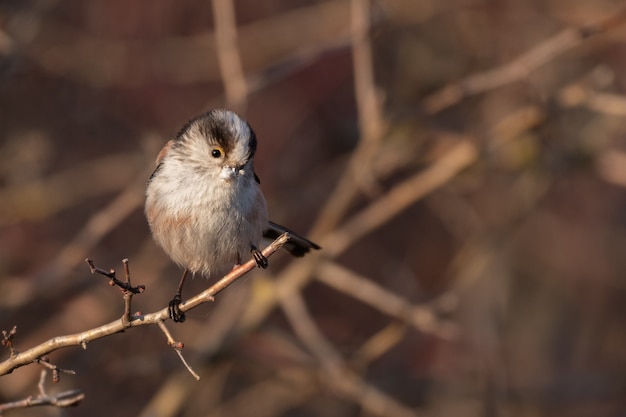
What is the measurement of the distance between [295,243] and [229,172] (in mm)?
545

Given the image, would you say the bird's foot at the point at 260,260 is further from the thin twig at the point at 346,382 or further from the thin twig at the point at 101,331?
the thin twig at the point at 346,382

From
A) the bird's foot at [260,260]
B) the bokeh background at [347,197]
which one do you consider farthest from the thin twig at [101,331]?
the bokeh background at [347,197]

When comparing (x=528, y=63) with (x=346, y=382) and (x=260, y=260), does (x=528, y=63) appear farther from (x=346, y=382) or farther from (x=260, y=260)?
(x=260, y=260)

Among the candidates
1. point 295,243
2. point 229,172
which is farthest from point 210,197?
point 295,243

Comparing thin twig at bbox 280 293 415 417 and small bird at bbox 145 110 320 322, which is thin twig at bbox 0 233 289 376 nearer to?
small bird at bbox 145 110 320 322

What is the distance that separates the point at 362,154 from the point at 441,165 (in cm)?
60

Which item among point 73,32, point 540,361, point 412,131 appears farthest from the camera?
point 540,361

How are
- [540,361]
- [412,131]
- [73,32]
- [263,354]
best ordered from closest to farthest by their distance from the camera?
1. [412,131]
2. [263,354]
3. [73,32]
4. [540,361]

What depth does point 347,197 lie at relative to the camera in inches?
255

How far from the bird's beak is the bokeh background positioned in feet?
7.79

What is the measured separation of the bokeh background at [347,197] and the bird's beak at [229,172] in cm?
237

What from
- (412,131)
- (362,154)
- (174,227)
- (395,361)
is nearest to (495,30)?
(412,131)

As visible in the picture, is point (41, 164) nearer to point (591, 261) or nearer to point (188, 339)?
point (188, 339)

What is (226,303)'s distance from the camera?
23.1 feet
